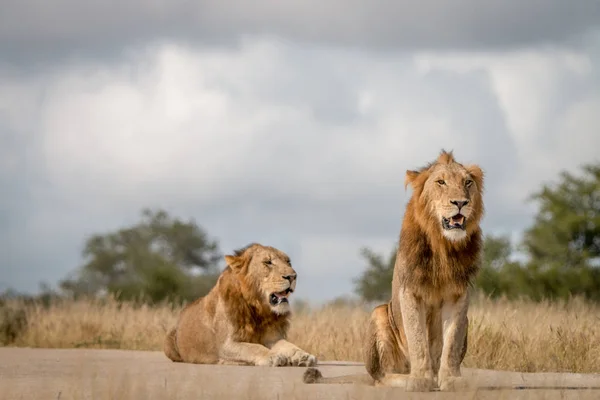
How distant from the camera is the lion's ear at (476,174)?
26.9ft

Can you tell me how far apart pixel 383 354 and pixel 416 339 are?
17.3 inches

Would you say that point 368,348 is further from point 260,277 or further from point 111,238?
point 111,238

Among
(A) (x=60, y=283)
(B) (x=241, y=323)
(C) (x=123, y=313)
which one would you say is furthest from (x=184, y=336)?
(A) (x=60, y=283)

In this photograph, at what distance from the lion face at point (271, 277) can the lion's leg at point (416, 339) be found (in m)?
3.40

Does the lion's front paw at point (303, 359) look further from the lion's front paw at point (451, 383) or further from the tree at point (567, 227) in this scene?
the tree at point (567, 227)

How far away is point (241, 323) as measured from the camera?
1148 cm

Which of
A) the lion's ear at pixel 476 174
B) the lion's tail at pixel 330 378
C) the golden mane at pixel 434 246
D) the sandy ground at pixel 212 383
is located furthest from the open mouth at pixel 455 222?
the lion's tail at pixel 330 378

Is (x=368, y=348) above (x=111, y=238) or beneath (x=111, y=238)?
beneath

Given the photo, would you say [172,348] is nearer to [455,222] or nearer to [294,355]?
[294,355]

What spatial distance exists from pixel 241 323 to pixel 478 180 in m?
3.98

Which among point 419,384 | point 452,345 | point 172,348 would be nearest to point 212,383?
point 419,384

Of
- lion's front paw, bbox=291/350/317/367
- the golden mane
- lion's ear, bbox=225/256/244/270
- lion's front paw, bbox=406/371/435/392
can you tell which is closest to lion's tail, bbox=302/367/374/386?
lion's front paw, bbox=406/371/435/392

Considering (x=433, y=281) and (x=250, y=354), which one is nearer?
(x=433, y=281)

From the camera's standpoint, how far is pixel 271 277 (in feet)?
37.4
